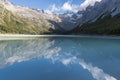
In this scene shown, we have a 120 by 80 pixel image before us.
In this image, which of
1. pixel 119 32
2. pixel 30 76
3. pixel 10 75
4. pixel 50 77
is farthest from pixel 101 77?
pixel 119 32

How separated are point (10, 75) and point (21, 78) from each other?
2.14 m

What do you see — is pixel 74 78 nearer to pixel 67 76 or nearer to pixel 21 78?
pixel 67 76

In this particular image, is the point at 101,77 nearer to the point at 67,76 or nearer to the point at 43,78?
the point at 67,76

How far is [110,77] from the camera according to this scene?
67.5 feet

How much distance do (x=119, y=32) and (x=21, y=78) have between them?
119 metres

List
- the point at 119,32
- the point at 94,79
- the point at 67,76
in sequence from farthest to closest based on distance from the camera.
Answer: the point at 119,32 → the point at 67,76 → the point at 94,79

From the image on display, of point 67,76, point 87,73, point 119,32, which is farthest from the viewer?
point 119,32

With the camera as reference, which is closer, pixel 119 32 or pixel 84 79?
pixel 84 79

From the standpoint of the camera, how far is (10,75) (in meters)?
22.2

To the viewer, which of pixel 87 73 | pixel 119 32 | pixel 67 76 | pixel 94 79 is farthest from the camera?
pixel 119 32

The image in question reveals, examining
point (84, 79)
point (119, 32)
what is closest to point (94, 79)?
point (84, 79)

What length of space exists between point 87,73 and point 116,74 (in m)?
3.07

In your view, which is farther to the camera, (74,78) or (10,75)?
(10,75)

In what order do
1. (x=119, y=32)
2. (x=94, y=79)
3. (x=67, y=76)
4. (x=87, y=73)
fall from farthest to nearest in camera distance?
(x=119, y=32), (x=87, y=73), (x=67, y=76), (x=94, y=79)
